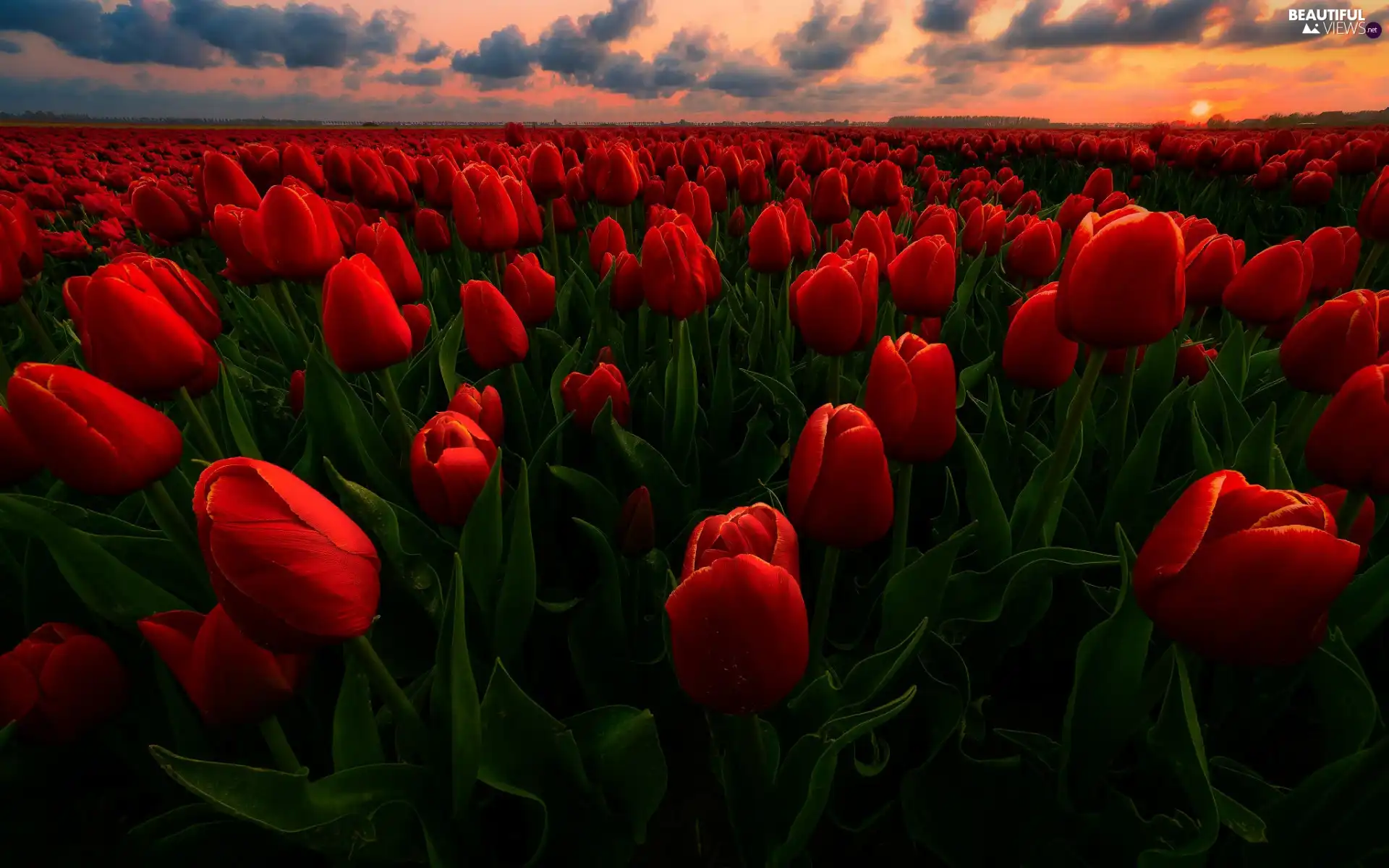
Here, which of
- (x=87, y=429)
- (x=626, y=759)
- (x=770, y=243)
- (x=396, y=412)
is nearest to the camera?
(x=87, y=429)

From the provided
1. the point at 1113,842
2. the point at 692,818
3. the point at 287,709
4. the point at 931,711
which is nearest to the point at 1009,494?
the point at 931,711

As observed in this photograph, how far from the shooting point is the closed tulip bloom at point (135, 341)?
1.12 m

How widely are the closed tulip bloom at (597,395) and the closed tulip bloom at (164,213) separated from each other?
2038mm

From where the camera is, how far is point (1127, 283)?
1057 millimetres

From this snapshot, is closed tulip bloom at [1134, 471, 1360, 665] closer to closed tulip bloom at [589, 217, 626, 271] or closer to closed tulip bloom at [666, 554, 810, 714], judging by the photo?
closed tulip bloom at [666, 554, 810, 714]

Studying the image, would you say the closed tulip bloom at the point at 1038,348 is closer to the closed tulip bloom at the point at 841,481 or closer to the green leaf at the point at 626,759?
the closed tulip bloom at the point at 841,481

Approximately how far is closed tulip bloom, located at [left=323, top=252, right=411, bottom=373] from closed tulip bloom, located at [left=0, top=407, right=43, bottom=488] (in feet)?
1.70

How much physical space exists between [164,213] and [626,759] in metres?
2.80

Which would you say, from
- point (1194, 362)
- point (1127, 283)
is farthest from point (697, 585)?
point (1194, 362)

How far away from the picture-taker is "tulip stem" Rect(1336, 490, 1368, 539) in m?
1.12

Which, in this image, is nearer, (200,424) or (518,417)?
(200,424)

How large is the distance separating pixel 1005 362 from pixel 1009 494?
42 centimetres

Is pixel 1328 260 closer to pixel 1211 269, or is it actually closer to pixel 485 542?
pixel 1211 269

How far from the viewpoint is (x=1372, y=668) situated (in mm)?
1390
